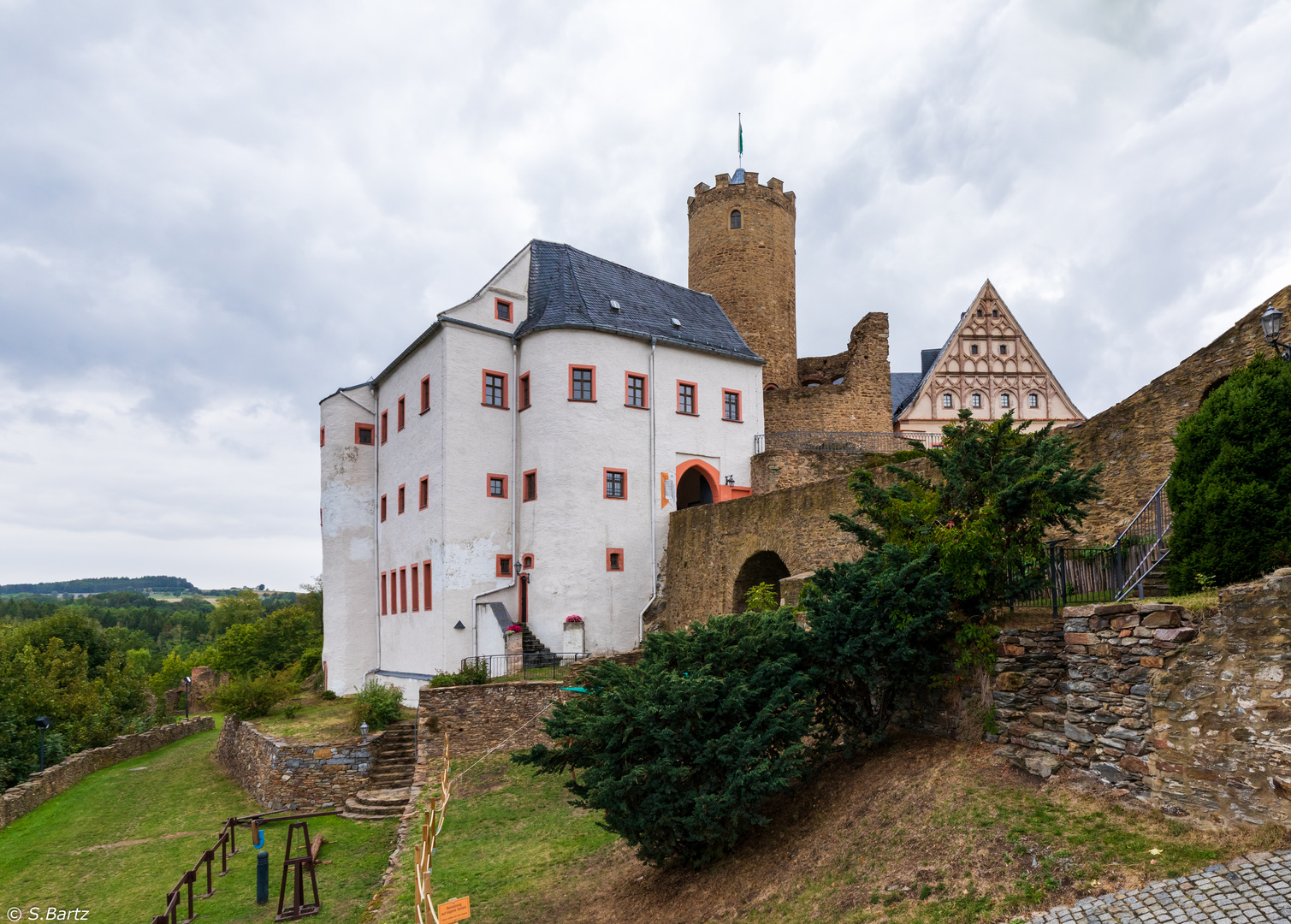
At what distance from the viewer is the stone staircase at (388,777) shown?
18422 mm

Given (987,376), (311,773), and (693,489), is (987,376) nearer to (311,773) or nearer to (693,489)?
(693,489)

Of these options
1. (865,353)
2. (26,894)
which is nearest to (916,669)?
(26,894)

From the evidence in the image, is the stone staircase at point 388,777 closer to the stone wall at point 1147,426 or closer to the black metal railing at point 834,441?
the stone wall at point 1147,426

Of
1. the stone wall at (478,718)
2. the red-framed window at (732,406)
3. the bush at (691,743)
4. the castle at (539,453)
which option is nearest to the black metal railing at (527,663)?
the castle at (539,453)

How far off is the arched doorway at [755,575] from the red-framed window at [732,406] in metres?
7.10

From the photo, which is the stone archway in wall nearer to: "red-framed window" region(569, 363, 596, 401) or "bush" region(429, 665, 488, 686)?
"red-framed window" region(569, 363, 596, 401)

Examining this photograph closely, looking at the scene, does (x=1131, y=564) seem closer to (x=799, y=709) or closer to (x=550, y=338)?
(x=799, y=709)

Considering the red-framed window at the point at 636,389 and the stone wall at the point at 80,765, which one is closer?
the stone wall at the point at 80,765

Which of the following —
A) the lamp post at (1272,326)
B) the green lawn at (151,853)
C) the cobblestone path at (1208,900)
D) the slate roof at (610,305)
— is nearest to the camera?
the cobblestone path at (1208,900)

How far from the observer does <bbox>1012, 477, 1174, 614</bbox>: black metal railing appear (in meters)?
9.30

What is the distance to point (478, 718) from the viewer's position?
19.6 meters

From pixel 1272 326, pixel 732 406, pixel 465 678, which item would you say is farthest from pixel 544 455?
pixel 1272 326

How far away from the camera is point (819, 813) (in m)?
9.75

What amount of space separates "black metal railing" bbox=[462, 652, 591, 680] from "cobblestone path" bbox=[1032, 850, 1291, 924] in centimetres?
1636
